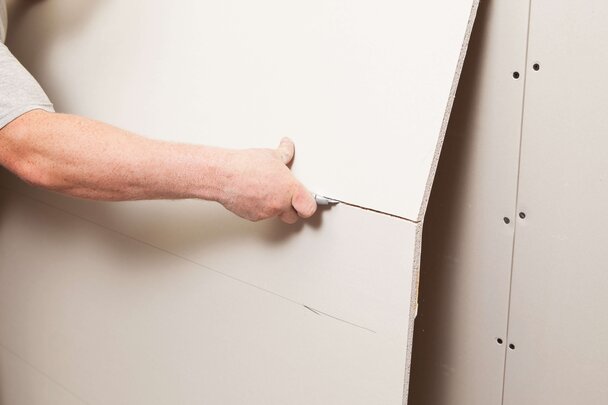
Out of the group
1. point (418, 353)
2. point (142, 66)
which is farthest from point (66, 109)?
point (418, 353)

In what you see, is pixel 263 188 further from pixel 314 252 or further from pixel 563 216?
pixel 563 216

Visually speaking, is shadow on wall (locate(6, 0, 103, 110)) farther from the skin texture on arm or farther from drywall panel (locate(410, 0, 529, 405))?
drywall panel (locate(410, 0, 529, 405))

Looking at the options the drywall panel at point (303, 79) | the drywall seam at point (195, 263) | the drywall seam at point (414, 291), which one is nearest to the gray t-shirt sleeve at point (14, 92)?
the drywall panel at point (303, 79)

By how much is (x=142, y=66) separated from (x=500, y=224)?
73cm

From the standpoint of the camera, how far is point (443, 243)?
1195 mm

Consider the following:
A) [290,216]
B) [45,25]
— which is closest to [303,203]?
[290,216]

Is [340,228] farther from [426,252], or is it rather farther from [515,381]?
[515,381]

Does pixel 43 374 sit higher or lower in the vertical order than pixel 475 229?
lower

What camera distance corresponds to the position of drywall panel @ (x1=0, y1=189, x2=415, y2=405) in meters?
1.02

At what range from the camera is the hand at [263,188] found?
970 mm

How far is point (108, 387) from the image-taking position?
1421mm

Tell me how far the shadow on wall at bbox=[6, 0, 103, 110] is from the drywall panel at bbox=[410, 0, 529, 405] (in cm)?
81

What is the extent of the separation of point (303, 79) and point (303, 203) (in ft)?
0.66

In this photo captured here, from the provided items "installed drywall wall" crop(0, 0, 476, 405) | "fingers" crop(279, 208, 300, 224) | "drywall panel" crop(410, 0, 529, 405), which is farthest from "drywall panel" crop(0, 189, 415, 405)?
"drywall panel" crop(410, 0, 529, 405)
